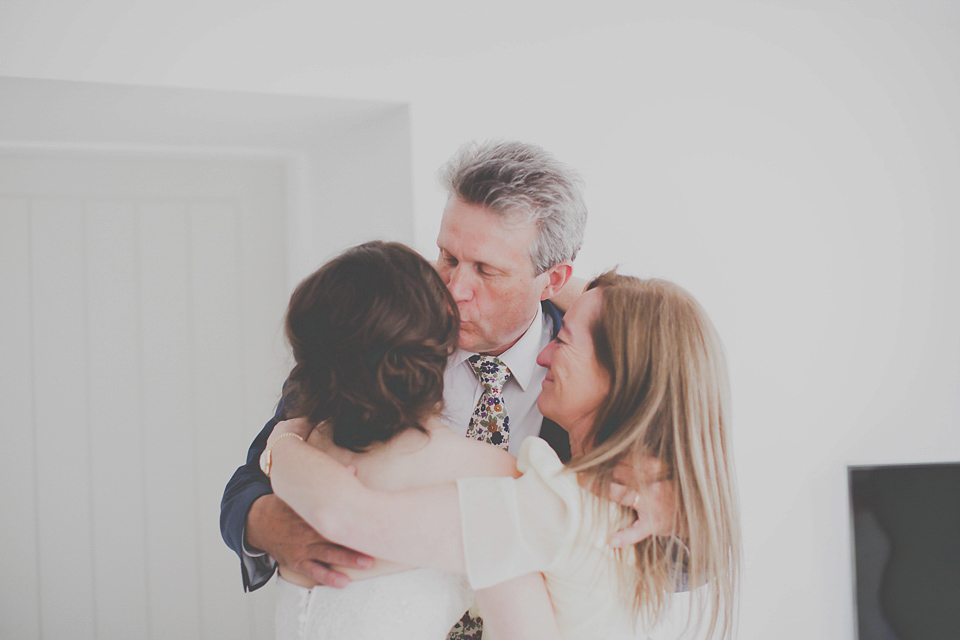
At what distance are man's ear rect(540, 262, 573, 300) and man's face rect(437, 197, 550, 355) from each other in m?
0.09

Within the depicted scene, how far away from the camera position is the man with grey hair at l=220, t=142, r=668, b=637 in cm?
151

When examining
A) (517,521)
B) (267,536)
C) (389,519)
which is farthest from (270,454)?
(517,521)

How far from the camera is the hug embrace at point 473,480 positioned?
982 mm

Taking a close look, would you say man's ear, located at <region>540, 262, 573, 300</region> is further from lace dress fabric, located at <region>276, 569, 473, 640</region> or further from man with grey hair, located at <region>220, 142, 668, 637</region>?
lace dress fabric, located at <region>276, 569, 473, 640</region>

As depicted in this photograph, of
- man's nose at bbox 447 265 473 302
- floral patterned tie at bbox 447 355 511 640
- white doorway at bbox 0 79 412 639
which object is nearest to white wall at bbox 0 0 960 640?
white doorway at bbox 0 79 412 639

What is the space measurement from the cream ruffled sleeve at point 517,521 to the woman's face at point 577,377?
23cm

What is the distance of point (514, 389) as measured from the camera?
1.58 metres

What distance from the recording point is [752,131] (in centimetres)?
221

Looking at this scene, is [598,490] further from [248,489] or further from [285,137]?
[285,137]

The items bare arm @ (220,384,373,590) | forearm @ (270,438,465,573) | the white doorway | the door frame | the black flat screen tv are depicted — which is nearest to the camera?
forearm @ (270,438,465,573)

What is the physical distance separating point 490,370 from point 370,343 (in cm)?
61

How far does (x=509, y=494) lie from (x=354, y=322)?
0.31m

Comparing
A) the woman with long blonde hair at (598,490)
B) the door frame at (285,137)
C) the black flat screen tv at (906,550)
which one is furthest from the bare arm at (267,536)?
the black flat screen tv at (906,550)

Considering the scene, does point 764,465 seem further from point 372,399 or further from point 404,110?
point 372,399
